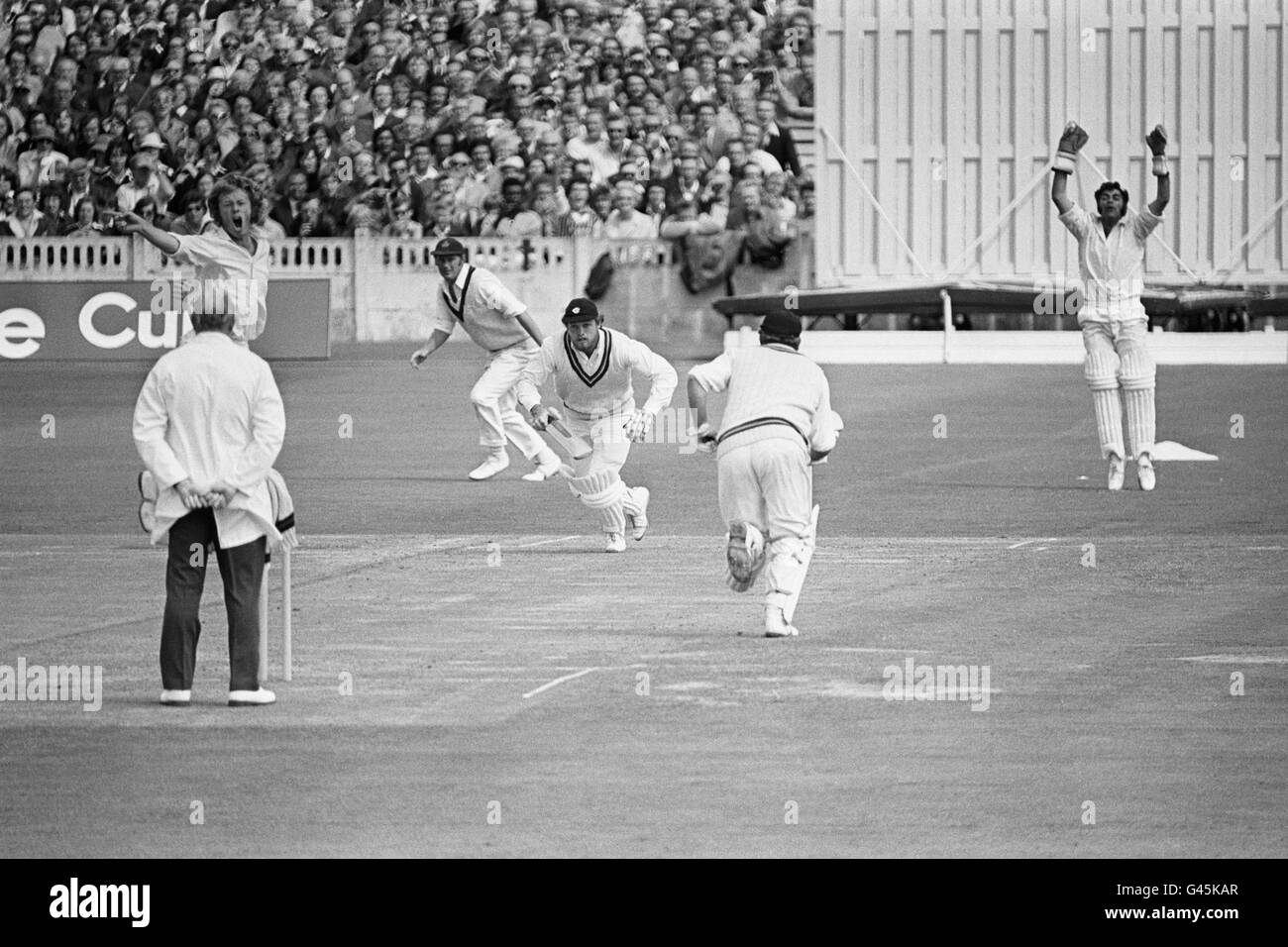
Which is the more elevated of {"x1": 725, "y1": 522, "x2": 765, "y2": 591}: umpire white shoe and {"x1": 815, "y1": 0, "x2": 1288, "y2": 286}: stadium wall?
{"x1": 815, "y1": 0, "x2": 1288, "y2": 286}: stadium wall

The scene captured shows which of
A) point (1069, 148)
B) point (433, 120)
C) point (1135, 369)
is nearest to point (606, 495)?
point (1135, 369)

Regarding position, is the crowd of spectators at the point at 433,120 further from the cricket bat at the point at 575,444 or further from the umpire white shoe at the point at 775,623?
the umpire white shoe at the point at 775,623

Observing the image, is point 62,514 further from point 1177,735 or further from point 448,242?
point 1177,735

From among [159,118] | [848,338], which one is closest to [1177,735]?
[848,338]

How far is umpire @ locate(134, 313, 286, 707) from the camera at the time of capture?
10.8 m

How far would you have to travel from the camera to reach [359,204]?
33688mm

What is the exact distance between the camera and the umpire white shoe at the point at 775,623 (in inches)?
501

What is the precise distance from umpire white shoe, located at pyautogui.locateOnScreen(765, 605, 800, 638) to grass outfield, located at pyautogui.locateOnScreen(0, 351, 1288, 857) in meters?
0.10

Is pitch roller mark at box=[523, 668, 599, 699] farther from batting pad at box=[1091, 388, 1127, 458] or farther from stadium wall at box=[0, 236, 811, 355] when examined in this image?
stadium wall at box=[0, 236, 811, 355]

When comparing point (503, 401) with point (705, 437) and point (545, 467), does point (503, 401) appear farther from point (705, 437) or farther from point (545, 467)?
point (705, 437)

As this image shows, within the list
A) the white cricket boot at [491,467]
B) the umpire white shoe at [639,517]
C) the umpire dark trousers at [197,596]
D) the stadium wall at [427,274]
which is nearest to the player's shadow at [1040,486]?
the white cricket boot at [491,467]

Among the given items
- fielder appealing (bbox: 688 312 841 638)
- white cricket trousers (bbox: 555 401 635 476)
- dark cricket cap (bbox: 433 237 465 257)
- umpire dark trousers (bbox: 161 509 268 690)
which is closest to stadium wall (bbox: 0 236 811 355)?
dark cricket cap (bbox: 433 237 465 257)

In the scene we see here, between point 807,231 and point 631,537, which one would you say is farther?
point 807,231

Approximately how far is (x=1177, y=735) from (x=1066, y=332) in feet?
73.4
